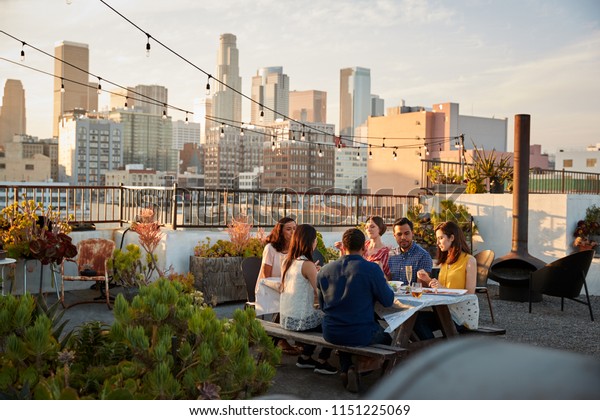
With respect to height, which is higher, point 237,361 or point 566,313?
point 237,361

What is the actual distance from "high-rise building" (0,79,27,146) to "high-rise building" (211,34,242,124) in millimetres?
1368

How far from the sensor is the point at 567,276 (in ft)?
25.8

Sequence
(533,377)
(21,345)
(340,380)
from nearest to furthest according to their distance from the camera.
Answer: (533,377) < (21,345) < (340,380)

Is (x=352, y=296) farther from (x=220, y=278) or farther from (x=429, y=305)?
(x=220, y=278)

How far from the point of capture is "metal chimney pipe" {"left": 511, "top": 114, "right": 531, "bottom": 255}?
9.25m

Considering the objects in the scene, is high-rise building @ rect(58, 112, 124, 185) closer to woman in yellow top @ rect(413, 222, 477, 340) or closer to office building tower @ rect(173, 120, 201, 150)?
office building tower @ rect(173, 120, 201, 150)

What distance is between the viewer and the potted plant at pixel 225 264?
8414 mm

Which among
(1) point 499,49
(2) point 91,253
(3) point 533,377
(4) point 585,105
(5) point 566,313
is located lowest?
(5) point 566,313

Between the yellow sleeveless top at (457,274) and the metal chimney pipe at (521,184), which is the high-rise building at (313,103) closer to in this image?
the yellow sleeveless top at (457,274)

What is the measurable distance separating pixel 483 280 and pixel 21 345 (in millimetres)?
6076

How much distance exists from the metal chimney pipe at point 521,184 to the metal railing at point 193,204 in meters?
3.22
